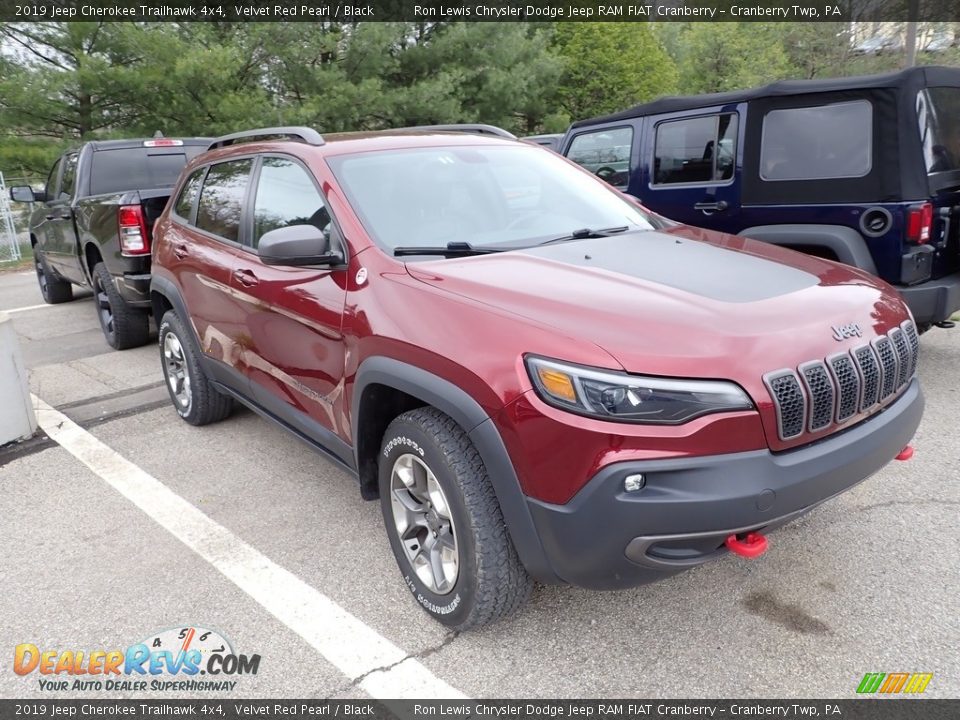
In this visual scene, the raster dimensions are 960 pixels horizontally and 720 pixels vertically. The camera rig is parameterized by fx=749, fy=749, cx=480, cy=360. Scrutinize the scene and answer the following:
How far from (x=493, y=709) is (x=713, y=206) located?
14.8ft

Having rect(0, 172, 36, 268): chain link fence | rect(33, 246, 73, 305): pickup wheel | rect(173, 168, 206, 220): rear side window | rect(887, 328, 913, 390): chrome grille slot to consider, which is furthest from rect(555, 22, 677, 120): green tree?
rect(887, 328, 913, 390): chrome grille slot

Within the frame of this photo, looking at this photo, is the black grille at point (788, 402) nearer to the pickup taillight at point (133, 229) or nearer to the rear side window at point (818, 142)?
the rear side window at point (818, 142)

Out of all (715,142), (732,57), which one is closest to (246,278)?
(715,142)

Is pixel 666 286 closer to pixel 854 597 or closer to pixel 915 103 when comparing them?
pixel 854 597

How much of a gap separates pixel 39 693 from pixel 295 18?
1877cm

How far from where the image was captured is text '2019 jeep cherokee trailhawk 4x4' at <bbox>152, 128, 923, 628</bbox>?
7.02ft

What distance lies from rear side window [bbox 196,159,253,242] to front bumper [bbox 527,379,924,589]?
2.64 metres

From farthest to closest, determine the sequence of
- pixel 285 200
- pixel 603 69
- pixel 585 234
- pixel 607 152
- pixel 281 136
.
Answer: pixel 603 69 < pixel 607 152 < pixel 281 136 < pixel 285 200 < pixel 585 234

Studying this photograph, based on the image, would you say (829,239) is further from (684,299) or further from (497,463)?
(497,463)

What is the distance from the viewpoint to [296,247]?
2.94 meters

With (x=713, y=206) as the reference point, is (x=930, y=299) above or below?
below

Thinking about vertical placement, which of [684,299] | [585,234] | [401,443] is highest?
[585,234]

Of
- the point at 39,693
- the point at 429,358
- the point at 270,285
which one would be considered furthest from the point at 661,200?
the point at 39,693

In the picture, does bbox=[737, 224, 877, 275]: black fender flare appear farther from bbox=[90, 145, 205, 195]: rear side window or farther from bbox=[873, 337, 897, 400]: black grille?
bbox=[90, 145, 205, 195]: rear side window
